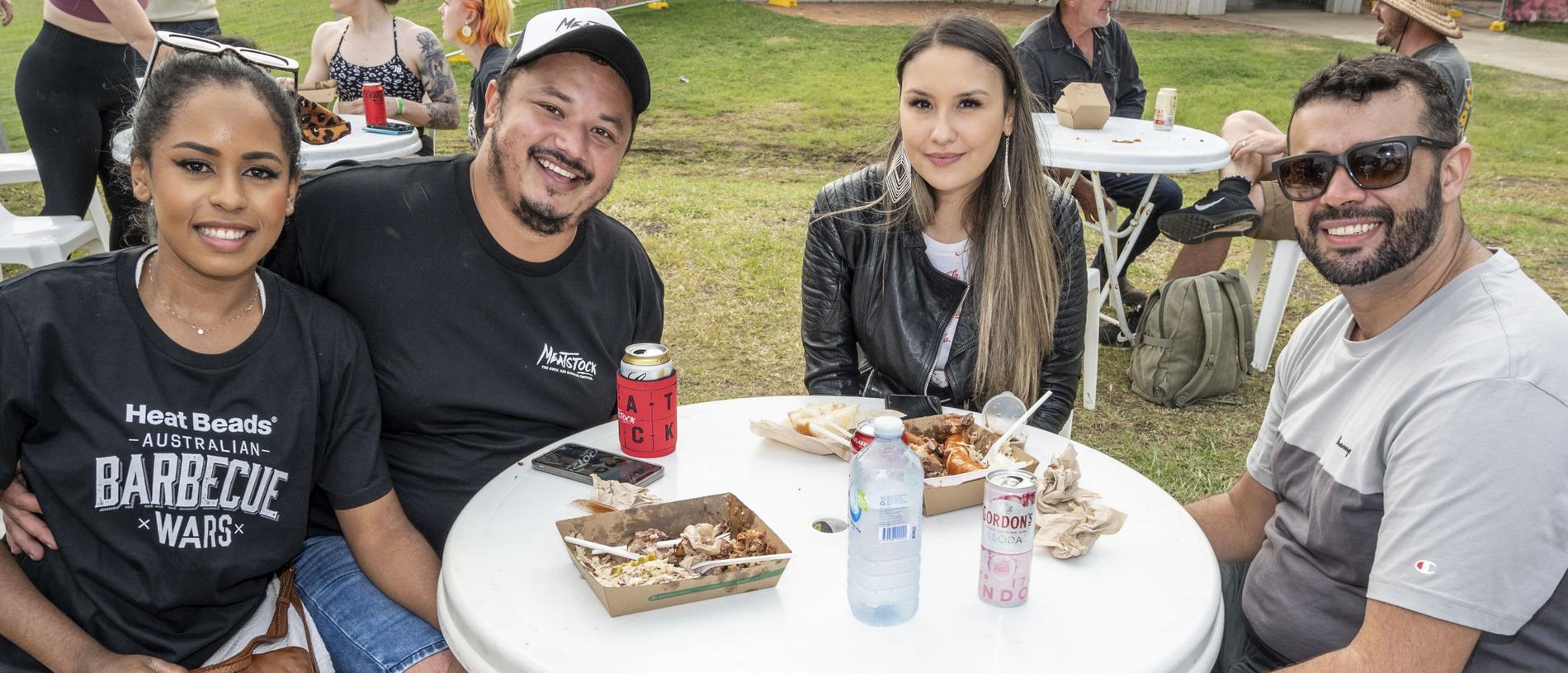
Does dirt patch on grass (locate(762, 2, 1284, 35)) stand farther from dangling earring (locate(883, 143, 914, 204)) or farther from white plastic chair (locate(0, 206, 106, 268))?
dangling earring (locate(883, 143, 914, 204))

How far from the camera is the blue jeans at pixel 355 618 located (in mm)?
1950

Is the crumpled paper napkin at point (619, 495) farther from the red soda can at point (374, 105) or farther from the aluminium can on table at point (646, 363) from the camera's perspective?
the red soda can at point (374, 105)

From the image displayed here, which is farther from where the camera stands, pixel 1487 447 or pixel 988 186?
pixel 988 186

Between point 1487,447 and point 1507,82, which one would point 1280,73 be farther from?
point 1487,447

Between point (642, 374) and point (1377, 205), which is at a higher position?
point (1377, 205)

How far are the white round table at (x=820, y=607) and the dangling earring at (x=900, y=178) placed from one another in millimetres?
1088

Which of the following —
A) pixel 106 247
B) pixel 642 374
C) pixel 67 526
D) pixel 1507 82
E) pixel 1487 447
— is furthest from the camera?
pixel 1507 82

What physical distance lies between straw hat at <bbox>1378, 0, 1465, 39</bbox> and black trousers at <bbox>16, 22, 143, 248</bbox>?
5779 mm

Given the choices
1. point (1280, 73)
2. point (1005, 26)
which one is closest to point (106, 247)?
point (1280, 73)

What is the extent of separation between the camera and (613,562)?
166 centimetres

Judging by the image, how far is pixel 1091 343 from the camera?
4711mm

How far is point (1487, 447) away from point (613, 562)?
130 cm

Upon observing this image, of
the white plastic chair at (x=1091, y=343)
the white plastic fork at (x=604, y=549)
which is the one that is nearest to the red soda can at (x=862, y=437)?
the white plastic fork at (x=604, y=549)

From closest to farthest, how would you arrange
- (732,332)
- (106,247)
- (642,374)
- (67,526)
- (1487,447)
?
(1487,447) → (67,526) → (642,374) → (106,247) → (732,332)
